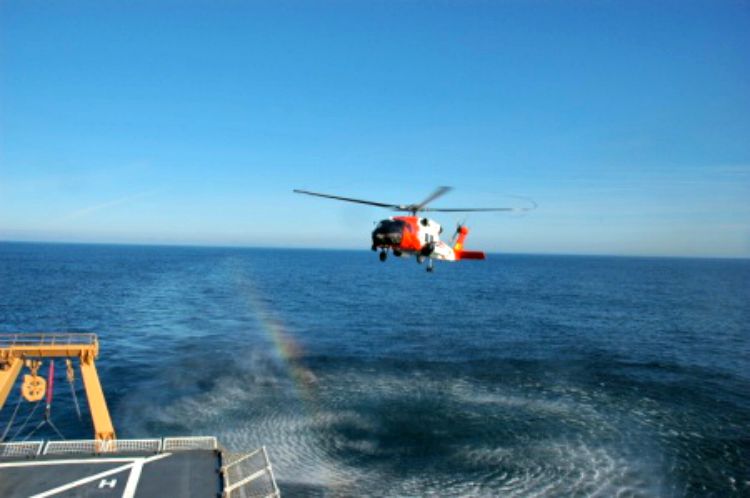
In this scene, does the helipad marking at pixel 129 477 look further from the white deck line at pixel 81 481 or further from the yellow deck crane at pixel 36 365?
the yellow deck crane at pixel 36 365

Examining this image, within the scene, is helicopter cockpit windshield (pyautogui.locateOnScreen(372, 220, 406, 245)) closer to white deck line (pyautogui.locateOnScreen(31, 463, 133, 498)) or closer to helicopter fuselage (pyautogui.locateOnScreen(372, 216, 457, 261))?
helicopter fuselage (pyautogui.locateOnScreen(372, 216, 457, 261))

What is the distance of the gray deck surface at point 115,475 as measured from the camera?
28922mm

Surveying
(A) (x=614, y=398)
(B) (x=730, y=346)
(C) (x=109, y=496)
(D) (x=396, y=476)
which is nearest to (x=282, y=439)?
(D) (x=396, y=476)

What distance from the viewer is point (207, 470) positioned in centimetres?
3206

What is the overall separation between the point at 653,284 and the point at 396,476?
179 m

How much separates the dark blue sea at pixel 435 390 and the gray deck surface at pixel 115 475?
7957 mm

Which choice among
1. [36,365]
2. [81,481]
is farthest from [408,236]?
[36,365]

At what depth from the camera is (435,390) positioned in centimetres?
5659

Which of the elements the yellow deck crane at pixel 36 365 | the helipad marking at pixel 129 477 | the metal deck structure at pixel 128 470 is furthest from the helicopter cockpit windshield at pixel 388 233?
the yellow deck crane at pixel 36 365

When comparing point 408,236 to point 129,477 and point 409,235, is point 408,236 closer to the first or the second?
point 409,235

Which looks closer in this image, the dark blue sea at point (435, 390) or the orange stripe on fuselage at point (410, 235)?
the orange stripe on fuselage at point (410, 235)

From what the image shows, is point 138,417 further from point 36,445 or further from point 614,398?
point 614,398

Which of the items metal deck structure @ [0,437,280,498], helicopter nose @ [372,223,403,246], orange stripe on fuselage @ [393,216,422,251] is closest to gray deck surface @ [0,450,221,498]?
metal deck structure @ [0,437,280,498]

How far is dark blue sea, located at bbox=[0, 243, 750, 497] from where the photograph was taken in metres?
40.0
